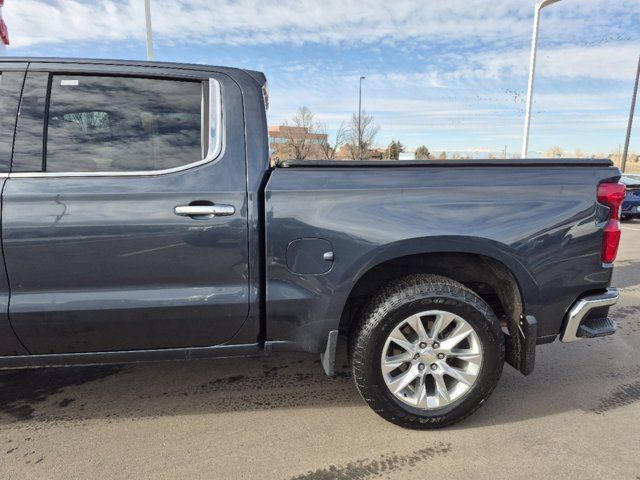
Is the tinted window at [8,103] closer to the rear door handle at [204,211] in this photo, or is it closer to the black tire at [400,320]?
the rear door handle at [204,211]

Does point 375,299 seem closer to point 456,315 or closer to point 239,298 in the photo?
point 456,315

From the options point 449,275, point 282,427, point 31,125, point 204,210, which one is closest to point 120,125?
point 31,125

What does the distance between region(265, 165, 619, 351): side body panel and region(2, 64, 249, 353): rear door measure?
0.27 metres

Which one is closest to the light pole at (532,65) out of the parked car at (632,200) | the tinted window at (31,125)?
the parked car at (632,200)

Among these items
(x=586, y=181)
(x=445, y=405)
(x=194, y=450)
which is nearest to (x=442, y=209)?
(x=586, y=181)

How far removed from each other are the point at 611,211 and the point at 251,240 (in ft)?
6.76

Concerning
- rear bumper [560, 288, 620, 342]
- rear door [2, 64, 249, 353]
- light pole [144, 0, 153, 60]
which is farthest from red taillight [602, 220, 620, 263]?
light pole [144, 0, 153, 60]

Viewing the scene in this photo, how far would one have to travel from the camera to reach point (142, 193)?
2.21 m

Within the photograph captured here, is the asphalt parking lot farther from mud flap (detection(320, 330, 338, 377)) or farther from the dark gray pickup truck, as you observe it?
mud flap (detection(320, 330, 338, 377))

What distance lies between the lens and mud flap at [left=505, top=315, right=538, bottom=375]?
2512 millimetres

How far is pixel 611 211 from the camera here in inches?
98.3

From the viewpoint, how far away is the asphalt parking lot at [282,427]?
2248mm

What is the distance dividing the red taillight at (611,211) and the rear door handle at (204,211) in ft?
6.86

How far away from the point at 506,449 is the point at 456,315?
0.78 m
